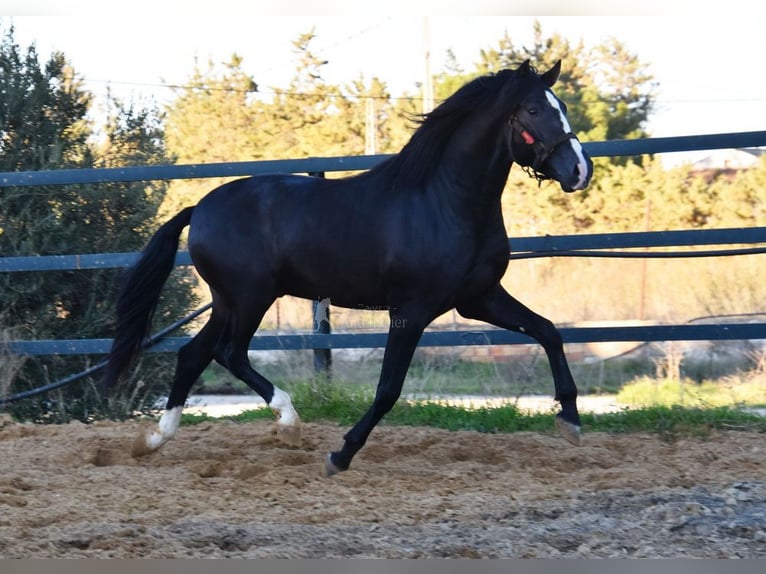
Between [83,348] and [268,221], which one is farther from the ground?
[268,221]

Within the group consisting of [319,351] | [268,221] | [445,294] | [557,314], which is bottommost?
[557,314]

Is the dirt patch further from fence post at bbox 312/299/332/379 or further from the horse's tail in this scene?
fence post at bbox 312/299/332/379

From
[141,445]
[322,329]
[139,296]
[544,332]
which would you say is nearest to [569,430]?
[544,332]

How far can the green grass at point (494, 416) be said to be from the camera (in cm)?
585

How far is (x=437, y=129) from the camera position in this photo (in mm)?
5129

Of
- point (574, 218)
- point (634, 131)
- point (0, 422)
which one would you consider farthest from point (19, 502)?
point (634, 131)

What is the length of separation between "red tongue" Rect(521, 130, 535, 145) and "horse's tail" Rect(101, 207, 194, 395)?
214 cm

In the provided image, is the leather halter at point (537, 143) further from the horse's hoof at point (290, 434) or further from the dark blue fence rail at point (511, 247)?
the horse's hoof at point (290, 434)

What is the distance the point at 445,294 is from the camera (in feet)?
15.9

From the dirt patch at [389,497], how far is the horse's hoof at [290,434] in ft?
0.19

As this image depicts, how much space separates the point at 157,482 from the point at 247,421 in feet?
6.47

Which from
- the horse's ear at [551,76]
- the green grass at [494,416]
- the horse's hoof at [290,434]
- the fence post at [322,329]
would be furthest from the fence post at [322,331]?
the horse's ear at [551,76]

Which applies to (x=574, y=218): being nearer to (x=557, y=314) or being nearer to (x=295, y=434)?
(x=557, y=314)

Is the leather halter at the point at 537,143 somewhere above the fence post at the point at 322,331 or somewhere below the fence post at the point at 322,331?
above
